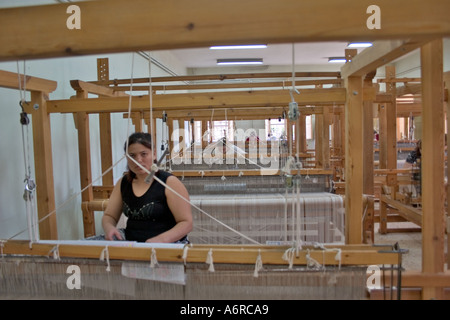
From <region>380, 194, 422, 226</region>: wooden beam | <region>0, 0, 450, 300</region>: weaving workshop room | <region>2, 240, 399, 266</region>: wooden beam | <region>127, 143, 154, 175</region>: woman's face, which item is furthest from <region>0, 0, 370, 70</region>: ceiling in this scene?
<region>2, 240, 399, 266</region>: wooden beam

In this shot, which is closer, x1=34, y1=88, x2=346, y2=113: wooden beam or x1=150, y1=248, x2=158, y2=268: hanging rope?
x1=150, y1=248, x2=158, y2=268: hanging rope

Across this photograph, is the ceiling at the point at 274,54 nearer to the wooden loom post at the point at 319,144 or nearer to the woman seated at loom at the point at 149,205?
the wooden loom post at the point at 319,144

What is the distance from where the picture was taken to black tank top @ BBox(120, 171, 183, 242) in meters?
1.46

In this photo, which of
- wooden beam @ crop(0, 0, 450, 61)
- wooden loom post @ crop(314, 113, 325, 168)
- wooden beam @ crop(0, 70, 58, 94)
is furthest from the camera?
wooden loom post @ crop(314, 113, 325, 168)

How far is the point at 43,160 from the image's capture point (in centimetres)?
165

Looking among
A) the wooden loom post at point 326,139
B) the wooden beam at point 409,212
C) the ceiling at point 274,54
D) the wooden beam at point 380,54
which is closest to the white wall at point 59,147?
the wooden beam at point 380,54

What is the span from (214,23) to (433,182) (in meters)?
0.97

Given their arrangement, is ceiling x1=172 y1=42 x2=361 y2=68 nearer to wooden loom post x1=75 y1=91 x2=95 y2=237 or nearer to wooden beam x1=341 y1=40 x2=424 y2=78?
wooden loom post x1=75 y1=91 x2=95 y2=237

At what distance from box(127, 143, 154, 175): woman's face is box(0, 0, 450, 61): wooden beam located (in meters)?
Answer: 0.69

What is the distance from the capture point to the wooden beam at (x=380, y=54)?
3.35ft

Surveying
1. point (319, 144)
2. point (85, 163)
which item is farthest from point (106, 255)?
point (319, 144)
